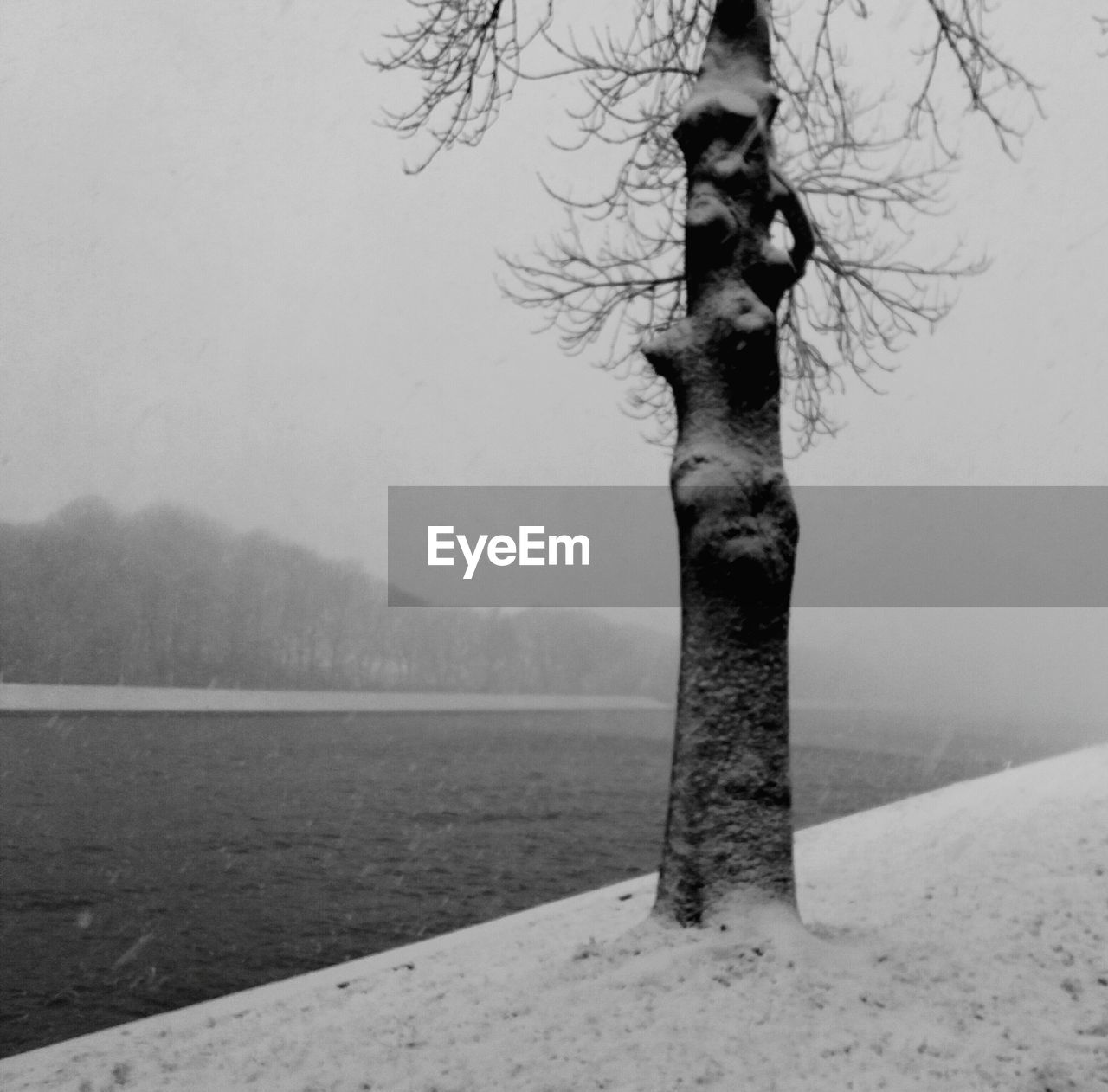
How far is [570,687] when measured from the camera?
91.3 metres

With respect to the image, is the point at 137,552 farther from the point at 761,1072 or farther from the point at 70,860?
the point at 761,1072

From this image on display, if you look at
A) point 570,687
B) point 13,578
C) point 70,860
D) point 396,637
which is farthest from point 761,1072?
point 570,687

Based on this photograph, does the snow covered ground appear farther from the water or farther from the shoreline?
the shoreline

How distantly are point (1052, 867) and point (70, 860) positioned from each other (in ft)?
34.0

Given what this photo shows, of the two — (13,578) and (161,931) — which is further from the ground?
(13,578)

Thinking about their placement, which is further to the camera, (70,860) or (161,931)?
(70,860)

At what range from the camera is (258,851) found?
14.2m

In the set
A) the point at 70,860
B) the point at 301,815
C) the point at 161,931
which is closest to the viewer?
the point at 161,931

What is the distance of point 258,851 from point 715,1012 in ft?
35.5

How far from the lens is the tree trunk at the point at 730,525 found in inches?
221

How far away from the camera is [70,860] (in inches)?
501

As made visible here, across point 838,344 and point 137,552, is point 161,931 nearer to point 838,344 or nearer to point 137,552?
point 838,344

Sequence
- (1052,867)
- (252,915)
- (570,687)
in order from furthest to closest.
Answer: (570,687) → (252,915) → (1052,867)

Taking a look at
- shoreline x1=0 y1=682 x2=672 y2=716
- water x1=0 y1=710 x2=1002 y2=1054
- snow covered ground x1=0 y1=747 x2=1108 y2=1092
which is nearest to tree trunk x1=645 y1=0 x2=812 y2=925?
snow covered ground x1=0 y1=747 x2=1108 y2=1092
